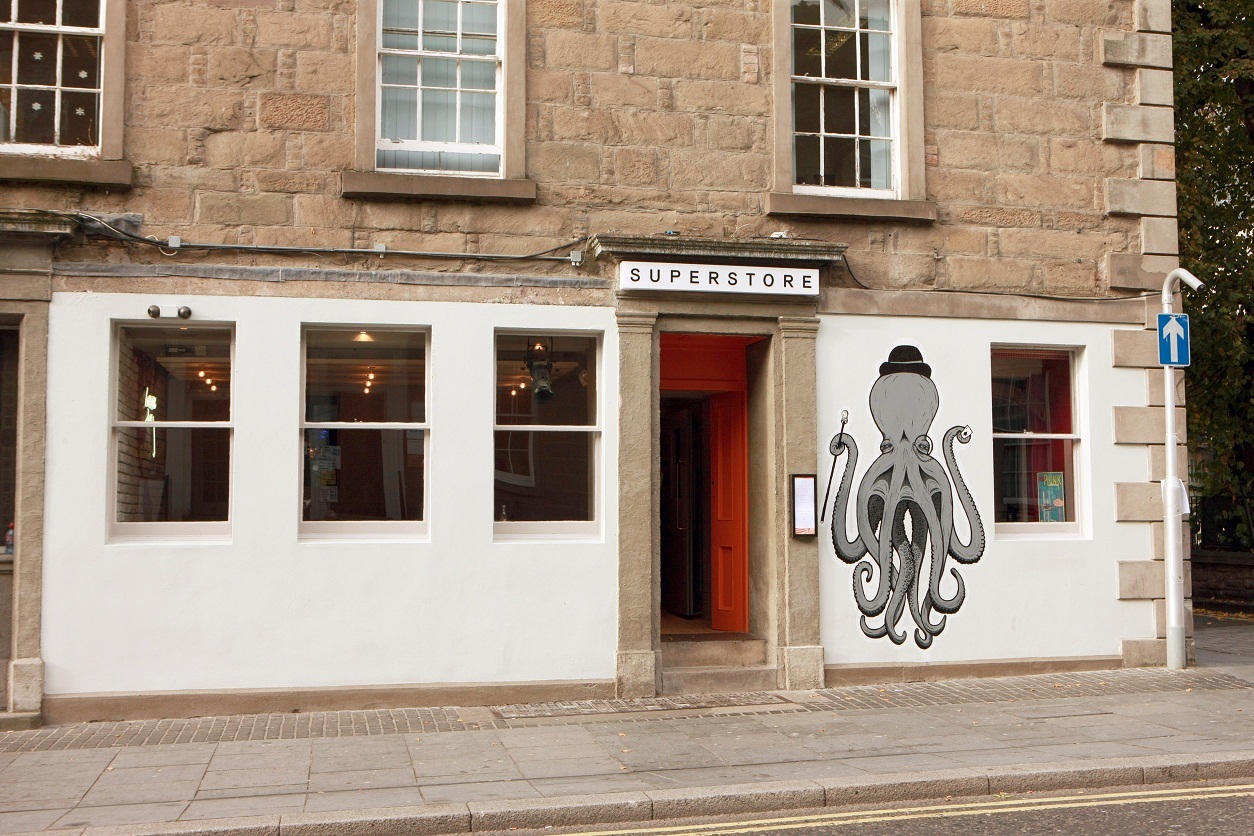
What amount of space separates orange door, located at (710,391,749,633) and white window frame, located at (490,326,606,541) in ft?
5.68

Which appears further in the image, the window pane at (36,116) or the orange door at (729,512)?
the orange door at (729,512)

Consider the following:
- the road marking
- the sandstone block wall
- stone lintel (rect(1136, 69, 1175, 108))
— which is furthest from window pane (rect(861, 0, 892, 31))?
the road marking

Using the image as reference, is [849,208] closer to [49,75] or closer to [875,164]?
[875,164]

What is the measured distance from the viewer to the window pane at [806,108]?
37.9ft

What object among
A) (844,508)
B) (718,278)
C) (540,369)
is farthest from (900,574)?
(540,369)

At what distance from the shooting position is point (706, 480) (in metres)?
12.8

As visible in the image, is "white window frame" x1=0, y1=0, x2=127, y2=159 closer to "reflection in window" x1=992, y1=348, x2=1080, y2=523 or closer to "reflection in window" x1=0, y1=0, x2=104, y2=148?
"reflection in window" x1=0, y1=0, x2=104, y2=148

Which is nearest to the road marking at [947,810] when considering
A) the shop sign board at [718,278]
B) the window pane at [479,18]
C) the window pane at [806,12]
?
the shop sign board at [718,278]

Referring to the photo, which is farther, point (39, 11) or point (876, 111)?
point (876, 111)

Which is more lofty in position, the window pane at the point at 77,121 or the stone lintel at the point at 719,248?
the window pane at the point at 77,121

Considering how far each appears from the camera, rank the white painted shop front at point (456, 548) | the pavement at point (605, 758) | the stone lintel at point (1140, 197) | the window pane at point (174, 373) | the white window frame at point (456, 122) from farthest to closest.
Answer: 1. the stone lintel at point (1140, 197)
2. the white window frame at point (456, 122)
3. the window pane at point (174, 373)
4. the white painted shop front at point (456, 548)
5. the pavement at point (605, 758)

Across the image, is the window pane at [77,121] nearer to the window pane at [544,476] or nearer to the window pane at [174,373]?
the window pane at [174,373]

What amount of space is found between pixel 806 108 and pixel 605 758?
649cm

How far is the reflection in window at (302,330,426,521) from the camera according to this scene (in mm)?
10312
